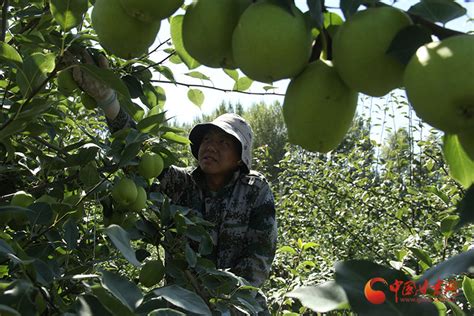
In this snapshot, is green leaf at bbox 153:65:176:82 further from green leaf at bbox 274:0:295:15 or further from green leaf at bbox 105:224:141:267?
green leaf at bbox 274:0:295:15

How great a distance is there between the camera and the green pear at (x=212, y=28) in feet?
2.08

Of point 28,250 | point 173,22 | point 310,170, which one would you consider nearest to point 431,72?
point 173,22

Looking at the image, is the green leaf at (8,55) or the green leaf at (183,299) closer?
the green leaf at (183,299)

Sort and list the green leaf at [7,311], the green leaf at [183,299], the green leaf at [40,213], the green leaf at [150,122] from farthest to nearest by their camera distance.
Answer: the green leaf at [150,122] → the green leaf at [40,213] → the green leaf at [183,299] → the green leaf at [7,311]

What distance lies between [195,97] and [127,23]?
111 centimetres

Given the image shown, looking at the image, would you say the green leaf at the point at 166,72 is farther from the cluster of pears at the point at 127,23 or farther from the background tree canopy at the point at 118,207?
the cluster of pears at the point at 127,23

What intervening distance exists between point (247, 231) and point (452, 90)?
90.1 inches

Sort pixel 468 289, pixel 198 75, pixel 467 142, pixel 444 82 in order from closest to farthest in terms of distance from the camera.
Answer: pixel 444 82
pixel 467 142
pixel 468 289
pixel 198 75

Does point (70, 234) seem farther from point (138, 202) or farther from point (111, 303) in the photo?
point (111, 303)

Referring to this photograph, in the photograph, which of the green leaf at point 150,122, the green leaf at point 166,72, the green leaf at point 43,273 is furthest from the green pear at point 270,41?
the green leaf at point 166,72

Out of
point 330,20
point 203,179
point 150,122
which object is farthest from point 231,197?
point 330,20

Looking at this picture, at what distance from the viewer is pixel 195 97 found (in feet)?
5.85

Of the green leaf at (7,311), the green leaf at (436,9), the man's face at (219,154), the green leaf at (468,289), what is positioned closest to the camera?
the green leaf at (436,9)

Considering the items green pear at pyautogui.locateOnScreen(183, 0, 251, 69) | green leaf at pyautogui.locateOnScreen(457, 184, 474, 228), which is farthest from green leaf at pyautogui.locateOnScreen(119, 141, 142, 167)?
green leaf at pyautogui.locateOnScreen(457, 184, 474, 228)
